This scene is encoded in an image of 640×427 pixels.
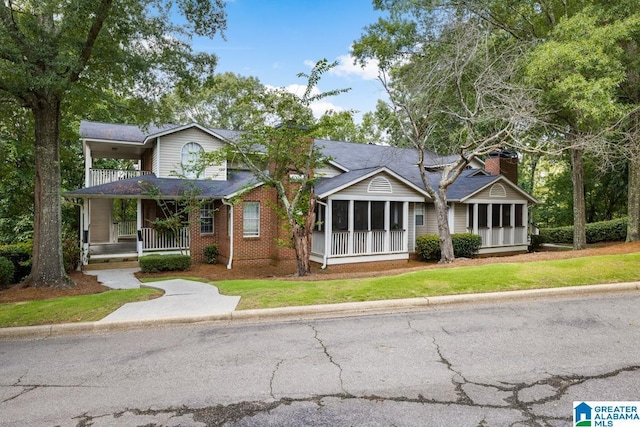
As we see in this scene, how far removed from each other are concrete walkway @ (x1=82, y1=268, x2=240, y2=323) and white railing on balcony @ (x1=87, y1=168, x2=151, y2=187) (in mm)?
9752

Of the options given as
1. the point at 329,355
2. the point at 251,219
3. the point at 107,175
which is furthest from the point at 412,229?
the point at 107,175

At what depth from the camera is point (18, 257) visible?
13.4 meters

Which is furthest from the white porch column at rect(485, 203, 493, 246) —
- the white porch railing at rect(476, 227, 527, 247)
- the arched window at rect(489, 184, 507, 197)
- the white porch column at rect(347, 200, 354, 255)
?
the white porch column at rect(347, 200, 354, 255)

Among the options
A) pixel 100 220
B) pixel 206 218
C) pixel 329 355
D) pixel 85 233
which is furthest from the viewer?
pixel 100 220

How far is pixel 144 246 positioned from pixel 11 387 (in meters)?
12.4

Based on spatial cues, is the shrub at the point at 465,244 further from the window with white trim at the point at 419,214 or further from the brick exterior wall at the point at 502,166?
A: the brick exterior wall at the point at 502,166

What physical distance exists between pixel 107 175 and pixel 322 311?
15682 mm

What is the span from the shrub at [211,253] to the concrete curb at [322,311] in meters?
10.0

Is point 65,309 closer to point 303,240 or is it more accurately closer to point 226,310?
point 226,310

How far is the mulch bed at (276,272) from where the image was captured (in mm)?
10156

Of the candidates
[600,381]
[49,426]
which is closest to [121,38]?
[49,426]

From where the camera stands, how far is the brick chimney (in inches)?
904

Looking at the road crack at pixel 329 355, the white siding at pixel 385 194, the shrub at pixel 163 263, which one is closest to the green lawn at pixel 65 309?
the road crack at pixel 329 355

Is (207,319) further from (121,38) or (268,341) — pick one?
(121,38)
